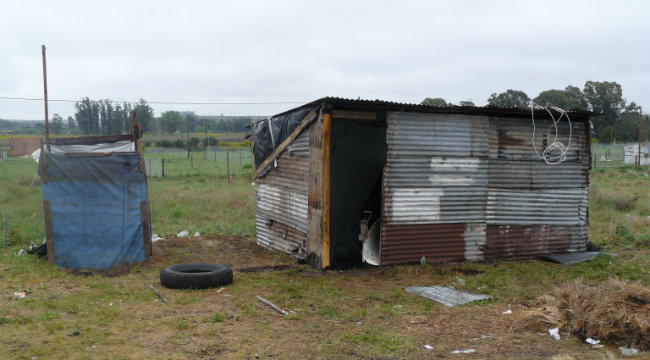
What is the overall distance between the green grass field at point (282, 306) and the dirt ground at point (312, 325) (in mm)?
16

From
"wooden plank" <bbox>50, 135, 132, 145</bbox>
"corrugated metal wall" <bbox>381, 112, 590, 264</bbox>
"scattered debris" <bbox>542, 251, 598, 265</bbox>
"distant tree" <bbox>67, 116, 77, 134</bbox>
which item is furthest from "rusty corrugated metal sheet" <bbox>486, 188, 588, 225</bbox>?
"distant tree" <bbox>67, 116, 77, 134</bbox>

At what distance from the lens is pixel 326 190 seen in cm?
931

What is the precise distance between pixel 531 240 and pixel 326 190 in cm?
466

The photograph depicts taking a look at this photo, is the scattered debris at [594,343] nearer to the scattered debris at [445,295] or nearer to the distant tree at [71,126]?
the scattered debris at [445,295]

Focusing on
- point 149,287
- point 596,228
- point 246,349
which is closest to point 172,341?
point 246,349

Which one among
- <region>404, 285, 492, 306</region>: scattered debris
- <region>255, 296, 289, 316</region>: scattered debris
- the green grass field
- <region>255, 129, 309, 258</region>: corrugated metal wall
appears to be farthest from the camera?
<region>255, 129, 309, 258</region>: corrugated metal wall

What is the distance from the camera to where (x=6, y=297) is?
7.48 m

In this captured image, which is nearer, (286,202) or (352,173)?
(352,173)

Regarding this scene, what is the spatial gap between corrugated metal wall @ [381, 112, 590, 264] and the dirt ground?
3.57ft

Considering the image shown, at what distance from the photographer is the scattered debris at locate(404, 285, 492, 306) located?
759 centimetres

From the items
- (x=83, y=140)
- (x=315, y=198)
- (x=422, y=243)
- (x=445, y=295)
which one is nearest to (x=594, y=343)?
(x=445, y=295)

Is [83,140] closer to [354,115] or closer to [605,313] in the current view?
[354,115]

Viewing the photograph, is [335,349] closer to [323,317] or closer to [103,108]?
[323,317]

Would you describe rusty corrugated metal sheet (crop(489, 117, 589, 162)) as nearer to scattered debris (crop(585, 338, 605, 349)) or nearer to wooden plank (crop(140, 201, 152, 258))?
scattered debris (crop(585, 338, 605, 349))
